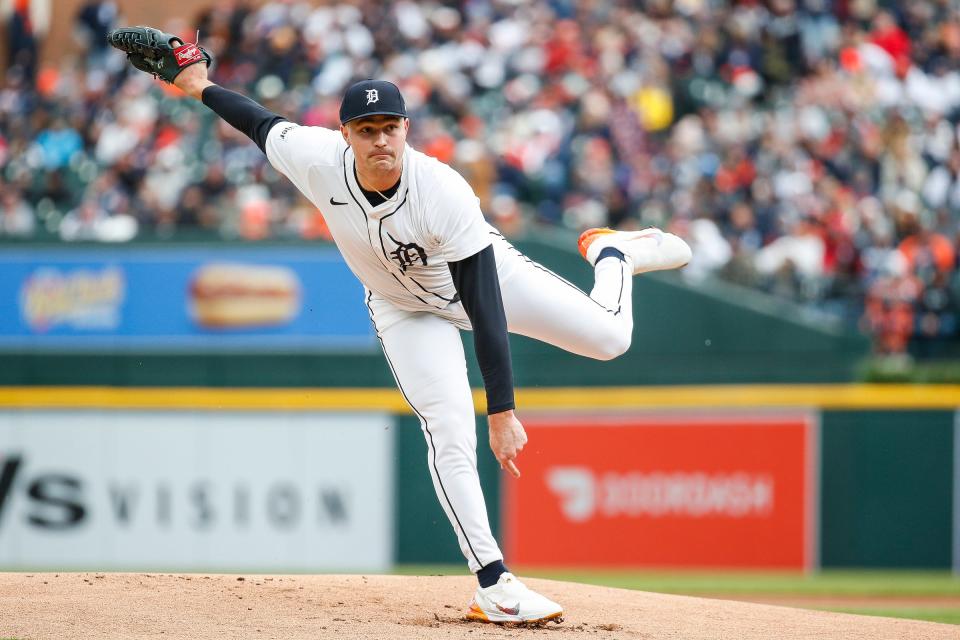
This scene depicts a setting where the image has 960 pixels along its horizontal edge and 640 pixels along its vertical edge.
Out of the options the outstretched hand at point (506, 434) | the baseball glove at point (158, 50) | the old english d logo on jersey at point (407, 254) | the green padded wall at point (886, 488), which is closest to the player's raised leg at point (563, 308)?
the old english d logo on jersey at point (407, 254)

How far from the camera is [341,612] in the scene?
5.41 meters

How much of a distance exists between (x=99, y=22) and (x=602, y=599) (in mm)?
11623

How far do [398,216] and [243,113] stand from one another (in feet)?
2.83

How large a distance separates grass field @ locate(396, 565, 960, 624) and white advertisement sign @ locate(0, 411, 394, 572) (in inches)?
29.1

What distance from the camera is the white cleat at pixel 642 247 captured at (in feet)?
Result: 19.8

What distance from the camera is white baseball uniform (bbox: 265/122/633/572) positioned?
4.98m

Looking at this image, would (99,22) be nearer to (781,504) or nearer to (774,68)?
(774,68)

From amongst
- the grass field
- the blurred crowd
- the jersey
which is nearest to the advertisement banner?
the blurred crowd

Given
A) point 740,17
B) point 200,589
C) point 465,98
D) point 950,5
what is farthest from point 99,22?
point 200,589

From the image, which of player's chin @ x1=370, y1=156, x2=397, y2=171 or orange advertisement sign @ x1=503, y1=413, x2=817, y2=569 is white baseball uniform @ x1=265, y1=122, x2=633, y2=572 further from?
orange advertisement sign @ x1=503, y1=413, x2=817, y2=569

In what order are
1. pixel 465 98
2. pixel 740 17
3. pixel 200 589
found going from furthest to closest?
1. pixel 740 17
2. pixel 465 98
3. pixel 200 589

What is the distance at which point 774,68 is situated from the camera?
14562 millimetres

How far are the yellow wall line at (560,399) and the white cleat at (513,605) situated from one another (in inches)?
232

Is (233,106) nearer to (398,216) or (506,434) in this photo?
(398,216)
